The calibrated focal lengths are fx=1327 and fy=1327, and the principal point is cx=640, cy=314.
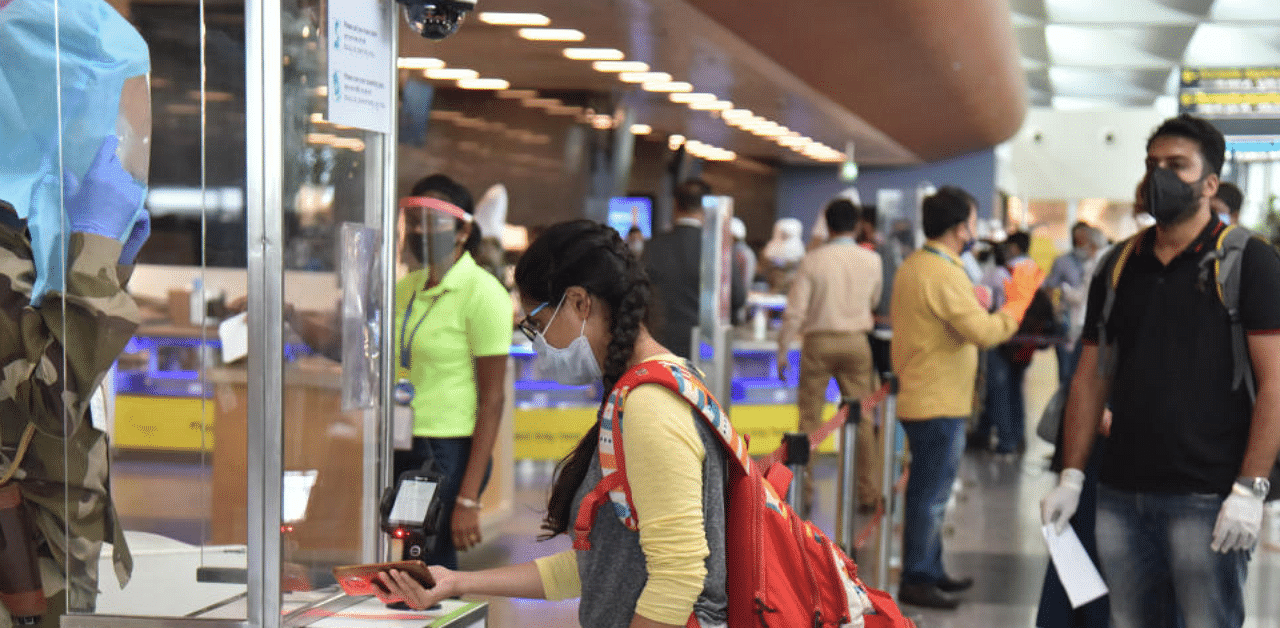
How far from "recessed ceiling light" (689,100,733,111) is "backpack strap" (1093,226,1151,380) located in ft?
31.8

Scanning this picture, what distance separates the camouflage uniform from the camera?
2.06 meters

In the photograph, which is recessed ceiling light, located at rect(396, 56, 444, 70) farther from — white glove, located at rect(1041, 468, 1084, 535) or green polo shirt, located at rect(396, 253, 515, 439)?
white glove, located at rect(1041, 468, 1084, 535)

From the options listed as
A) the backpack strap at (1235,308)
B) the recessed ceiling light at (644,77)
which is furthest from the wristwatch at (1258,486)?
the recessed ceiling light at (644,77)

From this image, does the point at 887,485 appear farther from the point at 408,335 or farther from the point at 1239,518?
the point at 1239,518

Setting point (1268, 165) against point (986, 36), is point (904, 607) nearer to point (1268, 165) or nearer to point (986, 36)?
point (1268, 165)

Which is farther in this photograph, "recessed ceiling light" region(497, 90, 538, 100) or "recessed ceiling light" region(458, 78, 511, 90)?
"recessed ceiling light" region(497, 90, 538, 100)

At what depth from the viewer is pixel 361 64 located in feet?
7.36

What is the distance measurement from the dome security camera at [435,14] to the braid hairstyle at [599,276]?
54 centimetres

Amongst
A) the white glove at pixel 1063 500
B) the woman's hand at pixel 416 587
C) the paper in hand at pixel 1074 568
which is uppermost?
the woman's hand at pixel 416 587

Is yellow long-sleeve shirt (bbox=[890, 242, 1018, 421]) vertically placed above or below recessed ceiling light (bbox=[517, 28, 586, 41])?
below

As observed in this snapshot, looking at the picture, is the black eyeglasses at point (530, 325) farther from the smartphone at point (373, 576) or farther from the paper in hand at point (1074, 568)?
the paper in hand at point (1074, 568)

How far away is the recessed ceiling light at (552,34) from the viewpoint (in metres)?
8.62

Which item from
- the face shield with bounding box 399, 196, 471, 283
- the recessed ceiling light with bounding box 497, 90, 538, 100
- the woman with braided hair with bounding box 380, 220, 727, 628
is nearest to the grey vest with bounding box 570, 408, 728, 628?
the woman with braided hair with bounding box 380, 220, 727, 628

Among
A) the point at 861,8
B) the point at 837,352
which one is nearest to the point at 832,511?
the point at 837,352
